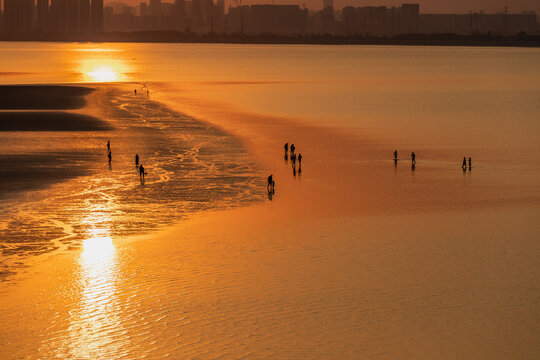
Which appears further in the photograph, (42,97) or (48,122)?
(42,97)

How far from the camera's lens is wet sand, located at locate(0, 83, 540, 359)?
22.7 metres

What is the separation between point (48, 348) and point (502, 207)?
27.3 m

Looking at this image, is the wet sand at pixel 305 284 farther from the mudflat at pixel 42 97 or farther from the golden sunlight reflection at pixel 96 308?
the mudflat at pixel 42 97

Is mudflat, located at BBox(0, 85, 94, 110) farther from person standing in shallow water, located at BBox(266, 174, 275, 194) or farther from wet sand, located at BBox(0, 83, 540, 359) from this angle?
wet sand, located at BBox(0, 83, 540, 359)

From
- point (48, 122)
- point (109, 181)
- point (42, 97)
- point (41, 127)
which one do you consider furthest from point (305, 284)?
point (42, 97)

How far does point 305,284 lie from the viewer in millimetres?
27984

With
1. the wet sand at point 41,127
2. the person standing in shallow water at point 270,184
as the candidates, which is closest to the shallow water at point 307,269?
the person standing in shallow water at point 270,184

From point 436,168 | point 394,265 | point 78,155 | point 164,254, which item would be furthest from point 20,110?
point 394,265

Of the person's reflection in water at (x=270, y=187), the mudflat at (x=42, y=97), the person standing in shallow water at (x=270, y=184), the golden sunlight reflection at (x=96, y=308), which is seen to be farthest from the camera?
the mudflat at (x=42, y=97)

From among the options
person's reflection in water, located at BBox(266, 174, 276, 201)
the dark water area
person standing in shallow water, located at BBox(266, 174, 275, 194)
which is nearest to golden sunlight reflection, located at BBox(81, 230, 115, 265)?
the dark water area

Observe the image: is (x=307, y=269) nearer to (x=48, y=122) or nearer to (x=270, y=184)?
(x=270, y=184)

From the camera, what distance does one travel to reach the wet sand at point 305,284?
22734 millimetres

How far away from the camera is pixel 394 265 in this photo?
30.5m

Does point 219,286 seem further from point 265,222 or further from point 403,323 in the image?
point 265,222
